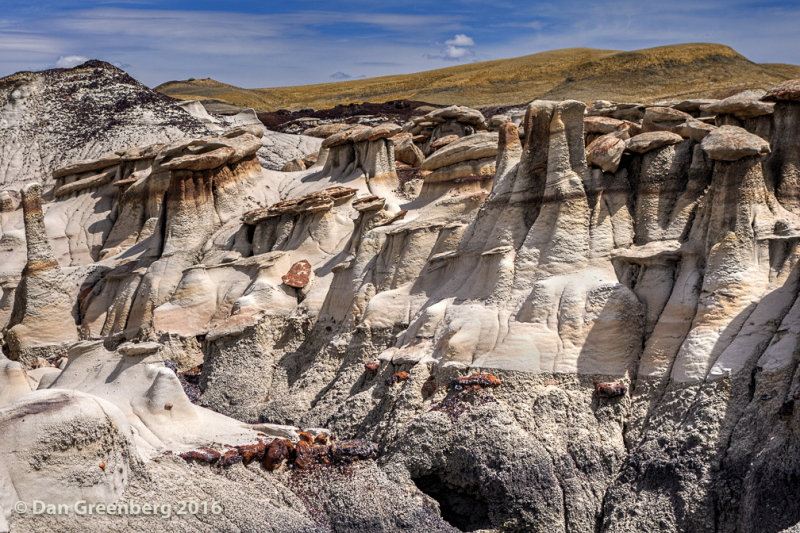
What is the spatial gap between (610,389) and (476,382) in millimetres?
2022

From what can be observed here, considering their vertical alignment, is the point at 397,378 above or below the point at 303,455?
above

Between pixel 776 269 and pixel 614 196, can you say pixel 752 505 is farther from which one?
pixel 614 196

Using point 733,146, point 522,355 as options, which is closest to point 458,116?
point 522,355

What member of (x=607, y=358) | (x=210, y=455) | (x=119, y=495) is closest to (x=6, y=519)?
(x=119, y=495)

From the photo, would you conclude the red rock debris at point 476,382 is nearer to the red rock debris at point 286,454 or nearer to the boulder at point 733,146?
the red rock debris at point 286,454

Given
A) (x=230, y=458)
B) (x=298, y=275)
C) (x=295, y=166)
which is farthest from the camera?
(x=295, y=166)

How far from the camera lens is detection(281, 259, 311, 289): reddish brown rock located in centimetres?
2408

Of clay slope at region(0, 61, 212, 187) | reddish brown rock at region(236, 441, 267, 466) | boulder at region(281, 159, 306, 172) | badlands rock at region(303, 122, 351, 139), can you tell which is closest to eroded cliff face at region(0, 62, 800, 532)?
reddish brown rock at region(236, 441, 267, 466)

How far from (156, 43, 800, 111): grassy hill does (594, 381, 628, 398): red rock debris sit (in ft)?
145

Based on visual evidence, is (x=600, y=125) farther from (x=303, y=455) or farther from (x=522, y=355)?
(x=303, y=455)

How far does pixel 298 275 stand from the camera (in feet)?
79.7

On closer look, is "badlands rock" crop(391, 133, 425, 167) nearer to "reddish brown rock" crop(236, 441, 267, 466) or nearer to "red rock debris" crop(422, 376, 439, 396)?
"red rock debris" crop(422, 376, 439, 396)

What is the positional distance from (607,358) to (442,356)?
8.88 feet

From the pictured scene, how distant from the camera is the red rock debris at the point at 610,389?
51.9 feet
